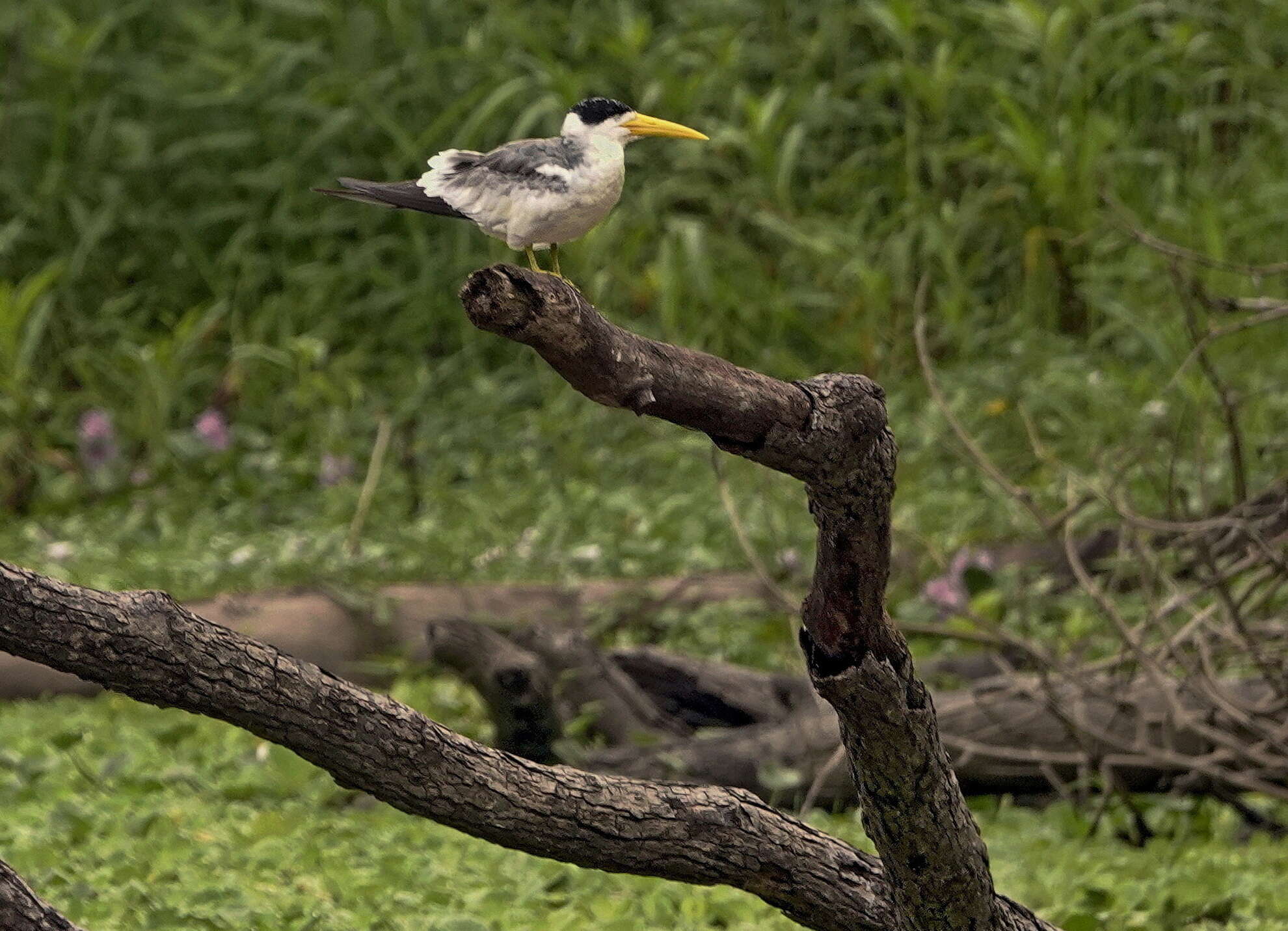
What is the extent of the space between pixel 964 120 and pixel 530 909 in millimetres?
4643

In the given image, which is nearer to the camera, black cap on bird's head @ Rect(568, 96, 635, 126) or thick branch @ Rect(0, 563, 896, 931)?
thick branch @ Rect(0, 563, 896, 931)

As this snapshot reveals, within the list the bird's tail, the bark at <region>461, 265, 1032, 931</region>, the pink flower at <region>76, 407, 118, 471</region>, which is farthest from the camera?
the pink flower at <region>76, 407, 118, 471</region>

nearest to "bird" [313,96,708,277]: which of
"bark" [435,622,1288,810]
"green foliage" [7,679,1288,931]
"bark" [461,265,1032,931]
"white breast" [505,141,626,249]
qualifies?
"white breast" [505,141,626,249]

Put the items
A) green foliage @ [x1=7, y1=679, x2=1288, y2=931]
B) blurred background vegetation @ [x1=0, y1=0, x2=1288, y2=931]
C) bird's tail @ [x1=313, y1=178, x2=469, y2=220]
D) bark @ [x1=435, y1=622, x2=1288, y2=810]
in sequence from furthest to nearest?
blurred background vegetation @ [x1=0, y1=0, x2=1288, y2=931] < bark @ [x1=435, y1=622, x2=1288, y2=810] < green foliage @ [x1=7, y1=679, x2=1288, y2=931] < bird's tail @ [x1=313, y1=178, x2=469, y2=220]

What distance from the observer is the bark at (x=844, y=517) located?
142cm

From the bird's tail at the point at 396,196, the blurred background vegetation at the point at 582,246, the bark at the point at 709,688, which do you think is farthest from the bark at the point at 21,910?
the blurred background vegetation at the point at 582,246

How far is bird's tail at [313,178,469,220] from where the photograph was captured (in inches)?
66.0

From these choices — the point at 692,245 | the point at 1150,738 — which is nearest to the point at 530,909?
the point at 1150,738

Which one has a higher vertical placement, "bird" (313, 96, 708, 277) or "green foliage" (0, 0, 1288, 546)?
"green foliage" (0, 0, 1288, 546)

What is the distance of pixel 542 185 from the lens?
1.72m

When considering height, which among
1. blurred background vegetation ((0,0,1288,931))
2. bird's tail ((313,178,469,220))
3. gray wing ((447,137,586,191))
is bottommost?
bird's tail ((313,178,469,220))

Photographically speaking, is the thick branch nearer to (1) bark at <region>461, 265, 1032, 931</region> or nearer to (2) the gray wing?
(1) bark at <region>461, 265, 1032, 931</region>

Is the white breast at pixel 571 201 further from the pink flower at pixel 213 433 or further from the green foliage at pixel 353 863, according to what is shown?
the pink flower at pixel 213 433

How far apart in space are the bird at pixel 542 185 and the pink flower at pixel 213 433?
443cm
